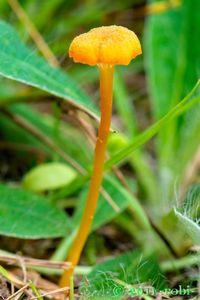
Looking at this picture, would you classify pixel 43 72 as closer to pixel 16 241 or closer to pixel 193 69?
pixel 16 241

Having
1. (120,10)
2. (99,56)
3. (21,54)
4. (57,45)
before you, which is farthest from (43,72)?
(120,10)

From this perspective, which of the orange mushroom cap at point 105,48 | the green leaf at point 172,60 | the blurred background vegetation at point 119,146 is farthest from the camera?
the green leaf at point 172,60

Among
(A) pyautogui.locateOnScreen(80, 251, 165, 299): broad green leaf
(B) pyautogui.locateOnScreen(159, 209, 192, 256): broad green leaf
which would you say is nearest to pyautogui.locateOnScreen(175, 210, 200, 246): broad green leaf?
(A) pyautogui.locateOnScreen(80, 251, 165, 299): broad green leaf

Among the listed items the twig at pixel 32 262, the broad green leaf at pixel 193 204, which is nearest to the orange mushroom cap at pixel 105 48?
the broad green leaf at pixel 193 204

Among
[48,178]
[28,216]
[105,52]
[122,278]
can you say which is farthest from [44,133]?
[105,52]

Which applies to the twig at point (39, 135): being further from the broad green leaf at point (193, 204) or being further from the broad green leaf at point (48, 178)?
the broad green leaf at point (193, 204)

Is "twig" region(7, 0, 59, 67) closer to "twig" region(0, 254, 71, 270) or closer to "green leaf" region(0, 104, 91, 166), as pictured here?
"green leaf" region(0, 104, 91, 166)
